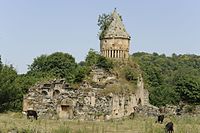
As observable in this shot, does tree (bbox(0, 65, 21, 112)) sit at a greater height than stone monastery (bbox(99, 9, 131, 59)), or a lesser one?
lesser

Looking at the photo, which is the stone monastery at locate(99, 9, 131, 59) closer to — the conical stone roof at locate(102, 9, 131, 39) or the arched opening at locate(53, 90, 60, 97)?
the conical stone roof at locate(102, 9, 131, 39)

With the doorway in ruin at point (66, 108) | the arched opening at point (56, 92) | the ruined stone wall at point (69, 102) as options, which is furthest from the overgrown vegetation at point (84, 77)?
the doorway in ruin at point (66, 108)

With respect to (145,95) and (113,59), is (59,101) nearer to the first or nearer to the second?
(113,59)

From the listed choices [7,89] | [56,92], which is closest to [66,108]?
[56,92]

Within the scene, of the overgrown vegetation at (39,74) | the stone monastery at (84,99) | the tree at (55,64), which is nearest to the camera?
the stone monastery at (84,99)

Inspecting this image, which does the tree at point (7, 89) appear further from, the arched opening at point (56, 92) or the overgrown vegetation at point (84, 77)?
the arched opening at point (56, 92)

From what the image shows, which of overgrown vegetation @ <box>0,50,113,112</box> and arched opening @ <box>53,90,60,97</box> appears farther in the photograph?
overgrown vegetation @ <box>0,50,113,112</box>

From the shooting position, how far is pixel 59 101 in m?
32.1

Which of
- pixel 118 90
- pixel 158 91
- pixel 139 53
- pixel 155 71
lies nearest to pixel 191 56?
pixel 139 53

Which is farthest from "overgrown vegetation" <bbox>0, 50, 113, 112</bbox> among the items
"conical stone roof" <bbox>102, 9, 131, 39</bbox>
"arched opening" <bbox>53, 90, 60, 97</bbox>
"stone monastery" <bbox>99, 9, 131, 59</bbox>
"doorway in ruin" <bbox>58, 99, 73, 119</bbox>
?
"doorway in ruin" <bbox>58, 99, 73, 119</bbox>

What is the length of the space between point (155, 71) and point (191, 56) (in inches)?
2352

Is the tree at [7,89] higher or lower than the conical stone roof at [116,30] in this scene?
lower

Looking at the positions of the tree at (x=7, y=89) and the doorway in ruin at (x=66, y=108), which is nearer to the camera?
the doorway in ruin at (x=66, y=108)

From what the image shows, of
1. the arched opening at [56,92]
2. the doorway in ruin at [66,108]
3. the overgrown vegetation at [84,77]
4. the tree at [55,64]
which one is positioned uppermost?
the tree at [55,64]
